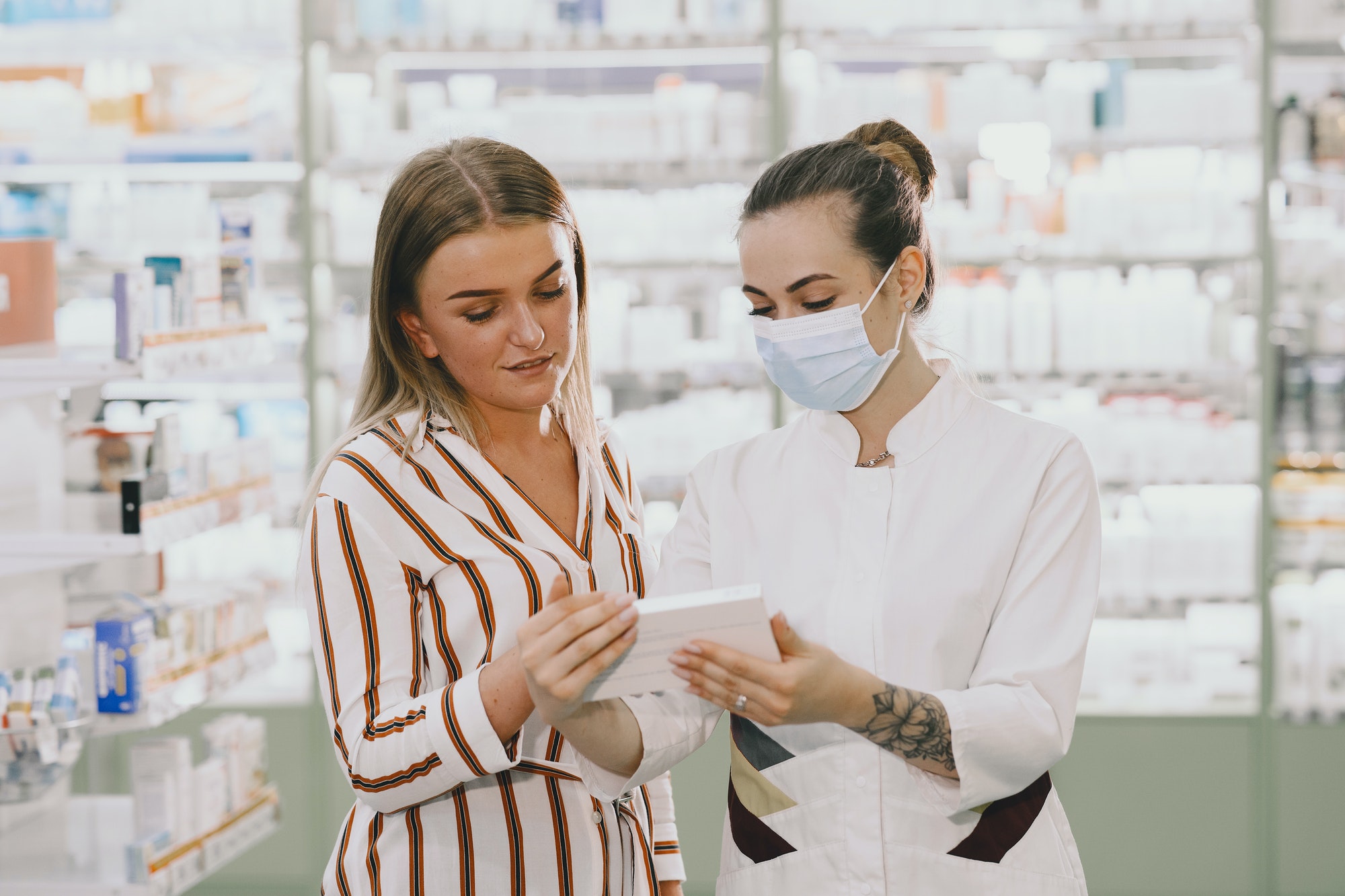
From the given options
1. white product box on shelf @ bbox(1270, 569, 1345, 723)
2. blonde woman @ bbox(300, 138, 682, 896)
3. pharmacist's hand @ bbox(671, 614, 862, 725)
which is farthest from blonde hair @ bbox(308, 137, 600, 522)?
white product box on shelf @ bbox(1270, 569, 1345, 723)

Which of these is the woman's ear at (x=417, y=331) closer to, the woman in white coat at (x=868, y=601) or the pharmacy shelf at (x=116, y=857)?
the woman in white coat at (x=868, y=601)

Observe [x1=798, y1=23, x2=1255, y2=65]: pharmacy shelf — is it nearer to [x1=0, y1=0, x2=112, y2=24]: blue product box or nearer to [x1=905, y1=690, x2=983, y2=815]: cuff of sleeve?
[x1=0, y1=0, x2=112, y2=24]: blue product box

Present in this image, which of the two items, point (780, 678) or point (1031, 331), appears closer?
point (780, 678)

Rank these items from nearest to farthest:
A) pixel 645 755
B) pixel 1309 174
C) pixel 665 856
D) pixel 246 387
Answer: pixel 645 755 < pixel 665 856 < pixel 1309 174 < pixel 246 387

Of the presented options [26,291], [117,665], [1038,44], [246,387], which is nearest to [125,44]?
[246,387]

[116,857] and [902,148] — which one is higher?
[902,148]

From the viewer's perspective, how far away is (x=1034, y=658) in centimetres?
140

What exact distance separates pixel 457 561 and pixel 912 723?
1.94 ft

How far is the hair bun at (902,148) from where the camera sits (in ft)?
5.34

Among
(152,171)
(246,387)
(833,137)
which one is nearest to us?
(833,137)

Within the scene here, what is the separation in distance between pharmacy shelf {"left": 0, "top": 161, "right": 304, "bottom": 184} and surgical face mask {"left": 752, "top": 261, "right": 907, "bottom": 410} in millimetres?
3237

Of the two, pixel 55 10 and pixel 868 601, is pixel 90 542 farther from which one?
pixel 55 10

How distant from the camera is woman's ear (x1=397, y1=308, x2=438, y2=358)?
169 cm

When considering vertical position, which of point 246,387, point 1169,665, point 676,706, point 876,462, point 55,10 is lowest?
point 1169,665
